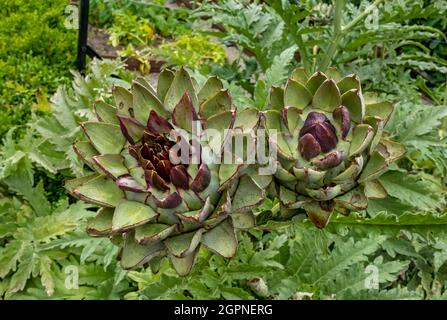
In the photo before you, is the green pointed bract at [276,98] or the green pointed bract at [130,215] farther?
the green pointed bract at [276,98]

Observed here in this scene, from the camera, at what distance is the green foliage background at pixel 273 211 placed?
0.96 m

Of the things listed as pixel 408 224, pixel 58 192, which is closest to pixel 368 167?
pixel 408 224

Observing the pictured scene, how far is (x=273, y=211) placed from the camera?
770 millimetres

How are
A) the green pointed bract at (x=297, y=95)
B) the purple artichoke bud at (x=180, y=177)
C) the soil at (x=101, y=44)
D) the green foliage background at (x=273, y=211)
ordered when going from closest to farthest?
the purple artichoke bud at (x=180, y=177) < the green pointed bract at (x=297, y=95) < the green foliage background at (x=273, y=211) < the soil at (x=101, y=44)

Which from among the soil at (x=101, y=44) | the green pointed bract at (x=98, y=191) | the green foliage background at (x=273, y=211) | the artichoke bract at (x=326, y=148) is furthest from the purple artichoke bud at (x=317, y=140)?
the soil at (x=101, y=44)

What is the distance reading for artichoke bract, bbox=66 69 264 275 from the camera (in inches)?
24.2

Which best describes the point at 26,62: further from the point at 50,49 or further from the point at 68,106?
the point at 68,106

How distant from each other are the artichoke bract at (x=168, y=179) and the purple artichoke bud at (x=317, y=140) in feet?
0.22

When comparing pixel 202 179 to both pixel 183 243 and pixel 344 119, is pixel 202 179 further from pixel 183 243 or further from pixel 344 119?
pixel 344 119

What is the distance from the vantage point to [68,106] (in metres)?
1.37

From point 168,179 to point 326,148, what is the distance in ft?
0.60

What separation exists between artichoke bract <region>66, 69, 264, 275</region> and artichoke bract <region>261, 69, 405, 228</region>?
63 millimetres

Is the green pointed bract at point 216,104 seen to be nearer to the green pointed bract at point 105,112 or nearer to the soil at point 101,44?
the green pointed bract at point 105,112

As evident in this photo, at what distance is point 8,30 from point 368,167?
1829mm
